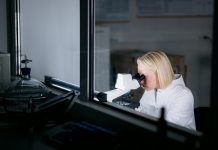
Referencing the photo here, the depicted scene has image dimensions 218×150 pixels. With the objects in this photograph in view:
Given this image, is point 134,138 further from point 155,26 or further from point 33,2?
point 155,26

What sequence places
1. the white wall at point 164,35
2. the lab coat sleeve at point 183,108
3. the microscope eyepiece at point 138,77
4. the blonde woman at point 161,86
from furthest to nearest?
the white wall at point 164,35 < the microscope eyepiece at point 138,77 < the blonde woman at point 161,86 < the lab coat sleeve at point 183,108

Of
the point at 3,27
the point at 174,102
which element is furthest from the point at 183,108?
the point at 3,27

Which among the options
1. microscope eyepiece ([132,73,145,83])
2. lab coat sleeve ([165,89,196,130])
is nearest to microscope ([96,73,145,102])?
microscope eyepiece ([132,73,145,83])

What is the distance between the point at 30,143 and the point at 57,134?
0.20 metres

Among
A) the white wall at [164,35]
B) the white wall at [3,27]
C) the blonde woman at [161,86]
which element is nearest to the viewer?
the blonde woman at [161,86]

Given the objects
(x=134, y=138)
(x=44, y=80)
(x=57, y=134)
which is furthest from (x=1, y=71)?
(x=134, y=138)

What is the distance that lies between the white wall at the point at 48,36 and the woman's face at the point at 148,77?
580 millimetres

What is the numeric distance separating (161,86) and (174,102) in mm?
165

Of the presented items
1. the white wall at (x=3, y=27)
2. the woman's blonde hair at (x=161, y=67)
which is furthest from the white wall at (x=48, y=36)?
the woman's blonde hair at (x=161, y=67)

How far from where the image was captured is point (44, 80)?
2.56 meters

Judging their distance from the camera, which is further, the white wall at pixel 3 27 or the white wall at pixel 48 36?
the white wall at pixel 3 27

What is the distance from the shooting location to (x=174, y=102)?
6.85ft

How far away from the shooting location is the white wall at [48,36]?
2623 millimetres

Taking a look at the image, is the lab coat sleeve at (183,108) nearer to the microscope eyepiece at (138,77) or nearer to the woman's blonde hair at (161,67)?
the woman's blonde hair at (161,67)
